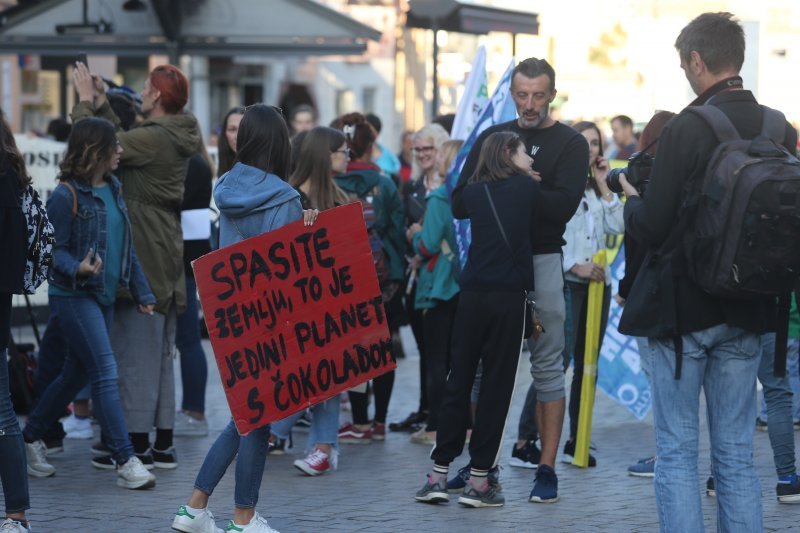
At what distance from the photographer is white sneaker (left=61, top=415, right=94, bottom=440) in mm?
9102

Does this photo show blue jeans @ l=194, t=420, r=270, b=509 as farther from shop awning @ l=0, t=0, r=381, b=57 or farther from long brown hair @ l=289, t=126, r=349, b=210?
shop awning @ l=0, t=0, r=381, b=57

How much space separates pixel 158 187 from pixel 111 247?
0.74m

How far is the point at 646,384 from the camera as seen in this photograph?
9.12m

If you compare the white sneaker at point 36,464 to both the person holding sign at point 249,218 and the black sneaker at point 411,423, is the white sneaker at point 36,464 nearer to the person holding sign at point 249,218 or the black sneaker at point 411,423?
the person holding sign at point 249,218

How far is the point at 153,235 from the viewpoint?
8.28 m

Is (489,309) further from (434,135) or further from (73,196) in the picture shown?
(434,135)

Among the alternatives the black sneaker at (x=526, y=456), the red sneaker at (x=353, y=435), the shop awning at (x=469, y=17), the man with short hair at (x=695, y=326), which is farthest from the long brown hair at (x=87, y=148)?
the shop awning at (x=469, y=17)

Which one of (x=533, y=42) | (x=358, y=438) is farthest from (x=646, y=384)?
(x=533, y=42)

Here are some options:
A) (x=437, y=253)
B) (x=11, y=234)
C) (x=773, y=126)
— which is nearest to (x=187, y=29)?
(x=437, y=253)

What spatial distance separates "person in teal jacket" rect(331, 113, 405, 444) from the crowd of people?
0.05 feet

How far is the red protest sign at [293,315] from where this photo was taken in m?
6.16

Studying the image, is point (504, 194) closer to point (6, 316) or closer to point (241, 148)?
point (241, 148)

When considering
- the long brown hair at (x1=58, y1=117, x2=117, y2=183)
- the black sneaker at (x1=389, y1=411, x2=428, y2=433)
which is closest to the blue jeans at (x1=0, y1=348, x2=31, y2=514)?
the long brown hair at (x1=58, y1=117, x2=117, y2=183)

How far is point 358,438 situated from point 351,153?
1.79 meters
